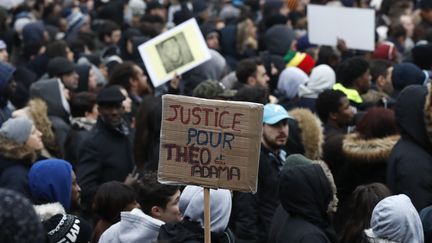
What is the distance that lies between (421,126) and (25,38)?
945 centimetres

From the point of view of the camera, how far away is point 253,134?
14.9ft

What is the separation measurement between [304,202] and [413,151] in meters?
1.37

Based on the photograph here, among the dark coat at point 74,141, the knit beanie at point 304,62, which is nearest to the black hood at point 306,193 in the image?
the dark coat at point 74,141

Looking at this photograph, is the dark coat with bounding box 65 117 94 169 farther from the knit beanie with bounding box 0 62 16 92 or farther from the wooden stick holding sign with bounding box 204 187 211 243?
the wooden stick holding sign with bounding box 204 187 211 243

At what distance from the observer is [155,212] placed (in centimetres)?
503

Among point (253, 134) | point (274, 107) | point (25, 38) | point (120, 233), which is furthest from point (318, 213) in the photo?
point (25, 38)

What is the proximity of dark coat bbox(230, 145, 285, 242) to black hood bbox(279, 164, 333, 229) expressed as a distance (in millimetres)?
1168

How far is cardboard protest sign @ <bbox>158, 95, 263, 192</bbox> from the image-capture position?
14.9ft

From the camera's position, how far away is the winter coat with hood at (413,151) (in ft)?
19.4

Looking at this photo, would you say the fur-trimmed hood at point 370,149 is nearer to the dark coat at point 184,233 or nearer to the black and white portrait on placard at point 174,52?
the dark coat at point 184,233

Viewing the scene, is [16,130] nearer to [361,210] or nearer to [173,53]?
[361,210]

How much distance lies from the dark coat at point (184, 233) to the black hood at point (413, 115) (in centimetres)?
194

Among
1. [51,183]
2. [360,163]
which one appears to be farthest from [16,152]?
[360,163]

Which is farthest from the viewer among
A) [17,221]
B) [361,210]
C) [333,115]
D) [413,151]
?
[333,115]
